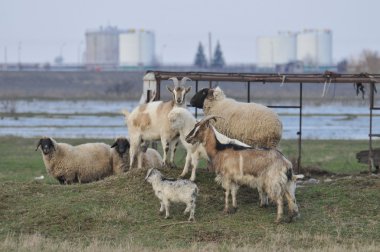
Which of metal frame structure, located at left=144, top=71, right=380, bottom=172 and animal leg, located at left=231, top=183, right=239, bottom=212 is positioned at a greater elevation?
metal frame structure, located at left=144, top=71, right=380, bottom=172

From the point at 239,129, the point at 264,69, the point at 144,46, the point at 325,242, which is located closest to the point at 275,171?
the point at 325,242

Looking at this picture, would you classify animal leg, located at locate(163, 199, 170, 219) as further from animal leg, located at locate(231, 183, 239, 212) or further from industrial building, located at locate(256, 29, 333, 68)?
industrial building, located at locate(256, 29, 333, 68)

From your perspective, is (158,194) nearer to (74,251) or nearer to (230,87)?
(74,251)

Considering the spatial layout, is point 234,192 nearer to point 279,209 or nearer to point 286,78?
point 279,209

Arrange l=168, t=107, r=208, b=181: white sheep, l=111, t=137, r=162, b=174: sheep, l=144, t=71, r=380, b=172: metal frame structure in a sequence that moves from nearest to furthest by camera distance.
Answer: l=168, t=107, r=208, b=181: white sheep, l=111, t=137, r=162, b=174: sheep, l=144, t=71, r=380, b=172: metal frame structure

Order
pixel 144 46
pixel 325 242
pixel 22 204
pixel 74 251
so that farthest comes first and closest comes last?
pixel 144 46 < pixel 22 204 < pixel 325 242 < pixel 74 251

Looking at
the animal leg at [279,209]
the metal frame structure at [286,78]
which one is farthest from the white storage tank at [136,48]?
the animal leg at [279,209]

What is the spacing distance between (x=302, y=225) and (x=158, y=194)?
2488 mm

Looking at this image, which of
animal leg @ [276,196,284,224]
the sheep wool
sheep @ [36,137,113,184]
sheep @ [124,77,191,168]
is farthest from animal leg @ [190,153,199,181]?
sheep @ [36,137,113,184]

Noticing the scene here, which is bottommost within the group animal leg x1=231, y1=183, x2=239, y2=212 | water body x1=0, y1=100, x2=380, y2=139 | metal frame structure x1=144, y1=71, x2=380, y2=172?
water body x1=0, y1=100, x2=380, y2=139

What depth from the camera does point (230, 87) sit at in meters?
108

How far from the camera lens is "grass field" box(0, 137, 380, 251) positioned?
1576 cm

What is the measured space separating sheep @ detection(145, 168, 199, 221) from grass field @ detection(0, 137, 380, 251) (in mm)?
261

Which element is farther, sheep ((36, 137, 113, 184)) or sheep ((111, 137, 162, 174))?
sheep ((36, 137, 113, 184))
